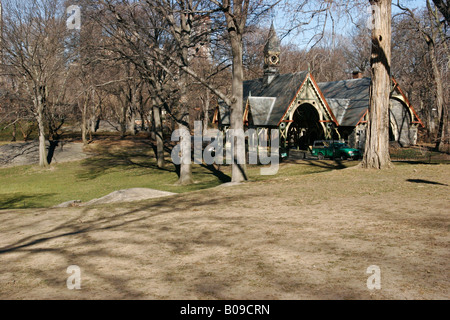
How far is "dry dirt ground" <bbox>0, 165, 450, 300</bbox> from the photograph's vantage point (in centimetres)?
595

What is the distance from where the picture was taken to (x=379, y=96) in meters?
17.6

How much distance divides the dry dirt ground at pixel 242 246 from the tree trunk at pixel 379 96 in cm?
366

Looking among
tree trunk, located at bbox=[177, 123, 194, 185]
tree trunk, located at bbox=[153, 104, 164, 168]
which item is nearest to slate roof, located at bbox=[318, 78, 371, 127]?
tree trunk, located at bbox=[153, 104, 164, 168]

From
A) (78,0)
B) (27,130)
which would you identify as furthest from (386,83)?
(27,130)

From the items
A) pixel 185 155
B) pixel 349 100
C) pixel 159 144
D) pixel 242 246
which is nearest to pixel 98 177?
pixel 159 144

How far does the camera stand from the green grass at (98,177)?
23.7m

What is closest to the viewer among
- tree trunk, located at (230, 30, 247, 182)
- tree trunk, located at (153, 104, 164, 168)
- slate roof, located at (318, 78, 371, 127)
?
tree trunk, located at (230, 30, 247, 182)

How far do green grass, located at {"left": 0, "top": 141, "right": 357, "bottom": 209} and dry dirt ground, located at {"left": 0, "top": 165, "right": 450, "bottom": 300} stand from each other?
32.3 ft

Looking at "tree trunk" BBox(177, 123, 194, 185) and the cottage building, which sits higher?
the cottage building

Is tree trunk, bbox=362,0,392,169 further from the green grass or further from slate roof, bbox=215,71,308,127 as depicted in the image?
slate roof, bbox=215,71,308,127

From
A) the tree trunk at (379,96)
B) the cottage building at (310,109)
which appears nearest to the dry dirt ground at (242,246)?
the tree trunk at (379,96)

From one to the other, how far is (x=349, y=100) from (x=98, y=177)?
2578 cm

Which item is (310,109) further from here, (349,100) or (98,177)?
(98,177)
